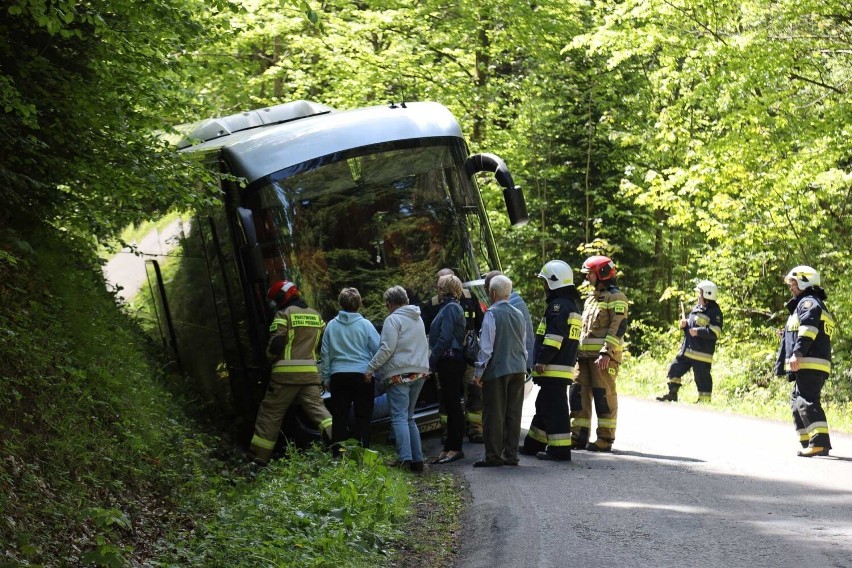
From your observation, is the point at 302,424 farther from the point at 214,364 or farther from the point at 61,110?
the point at 61,110

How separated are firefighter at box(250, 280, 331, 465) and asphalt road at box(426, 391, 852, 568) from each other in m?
1.65

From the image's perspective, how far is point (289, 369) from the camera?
11430mm

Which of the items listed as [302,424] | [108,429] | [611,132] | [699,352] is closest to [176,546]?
[108,429]

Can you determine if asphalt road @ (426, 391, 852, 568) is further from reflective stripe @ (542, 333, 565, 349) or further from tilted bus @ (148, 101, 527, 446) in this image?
tilted bus @ (148, 101, 527, 446)

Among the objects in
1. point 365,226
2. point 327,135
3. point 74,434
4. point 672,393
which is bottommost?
point 74,434

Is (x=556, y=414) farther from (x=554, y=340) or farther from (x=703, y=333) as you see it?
(x=703, y=333)

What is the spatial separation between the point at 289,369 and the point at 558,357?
266cm

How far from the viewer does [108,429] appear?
892 centimetres

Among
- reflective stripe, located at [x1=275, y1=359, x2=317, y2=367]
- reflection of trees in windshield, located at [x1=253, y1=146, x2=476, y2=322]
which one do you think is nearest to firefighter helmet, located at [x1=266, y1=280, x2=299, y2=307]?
reflection of trees in windshield, located at [x1=253, y1=146, x2=476, y2=322]

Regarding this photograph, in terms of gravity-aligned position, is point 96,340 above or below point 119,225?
below

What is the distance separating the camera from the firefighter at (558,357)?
11109 millimetres

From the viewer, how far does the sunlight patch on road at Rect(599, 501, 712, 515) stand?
835 centimetres

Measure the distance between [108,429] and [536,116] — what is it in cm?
1800

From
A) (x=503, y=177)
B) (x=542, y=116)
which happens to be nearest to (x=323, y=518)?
(x=503, y=177)
